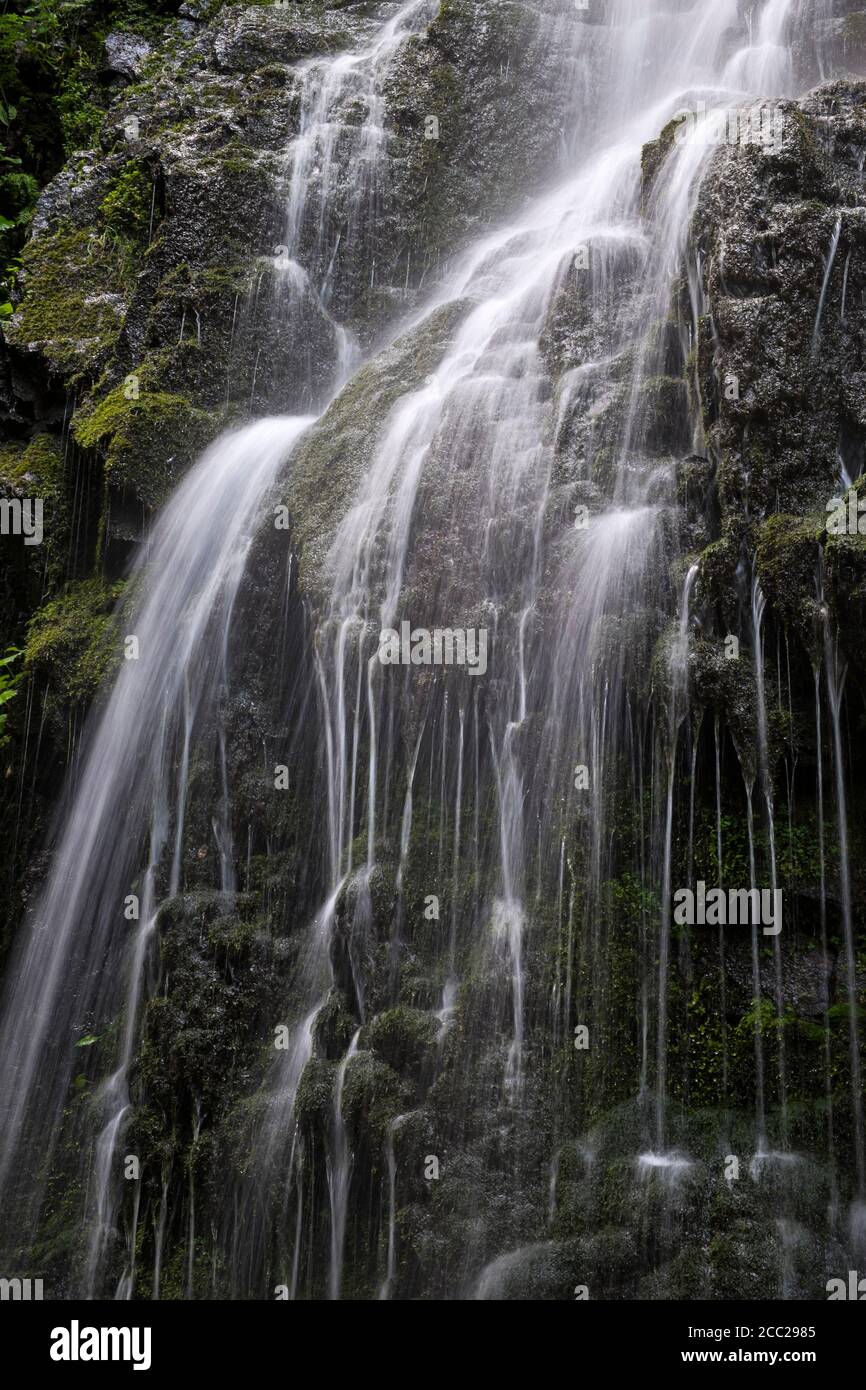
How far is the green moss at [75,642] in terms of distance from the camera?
8617 millimetres

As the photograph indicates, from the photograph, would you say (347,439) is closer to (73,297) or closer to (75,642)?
(75,642)

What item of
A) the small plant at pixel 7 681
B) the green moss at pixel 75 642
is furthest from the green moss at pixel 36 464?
the small plant at pixel 7 681

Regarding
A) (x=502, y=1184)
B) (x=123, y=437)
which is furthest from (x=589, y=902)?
(x=123, y=437)

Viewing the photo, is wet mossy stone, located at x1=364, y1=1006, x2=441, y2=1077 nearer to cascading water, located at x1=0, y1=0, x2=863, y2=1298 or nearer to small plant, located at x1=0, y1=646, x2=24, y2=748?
cascading water, located at x1=0, y1=0, x2=863, y2=1298

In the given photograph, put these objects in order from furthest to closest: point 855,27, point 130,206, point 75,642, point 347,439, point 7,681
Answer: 1. point 855,27
2. point 130,206
3. point 7,681
4. point 75,642
5. point 347,439

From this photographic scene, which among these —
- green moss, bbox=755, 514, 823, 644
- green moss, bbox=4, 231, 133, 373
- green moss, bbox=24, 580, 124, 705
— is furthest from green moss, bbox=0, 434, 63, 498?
green moss, bbox=755, 514, 823, 644

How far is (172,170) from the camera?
11.0 meters

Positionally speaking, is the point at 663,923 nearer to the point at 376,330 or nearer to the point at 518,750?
the point at 518,750

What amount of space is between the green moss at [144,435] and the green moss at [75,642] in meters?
0.89

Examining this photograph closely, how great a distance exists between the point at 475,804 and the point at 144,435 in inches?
181

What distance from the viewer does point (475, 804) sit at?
21.7 ft

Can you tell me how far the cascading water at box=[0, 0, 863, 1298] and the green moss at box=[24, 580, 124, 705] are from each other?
0.37 m

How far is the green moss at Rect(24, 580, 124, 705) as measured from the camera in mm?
8617

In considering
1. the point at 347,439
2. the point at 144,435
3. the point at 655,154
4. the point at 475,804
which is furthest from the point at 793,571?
A: the point at 144,435
